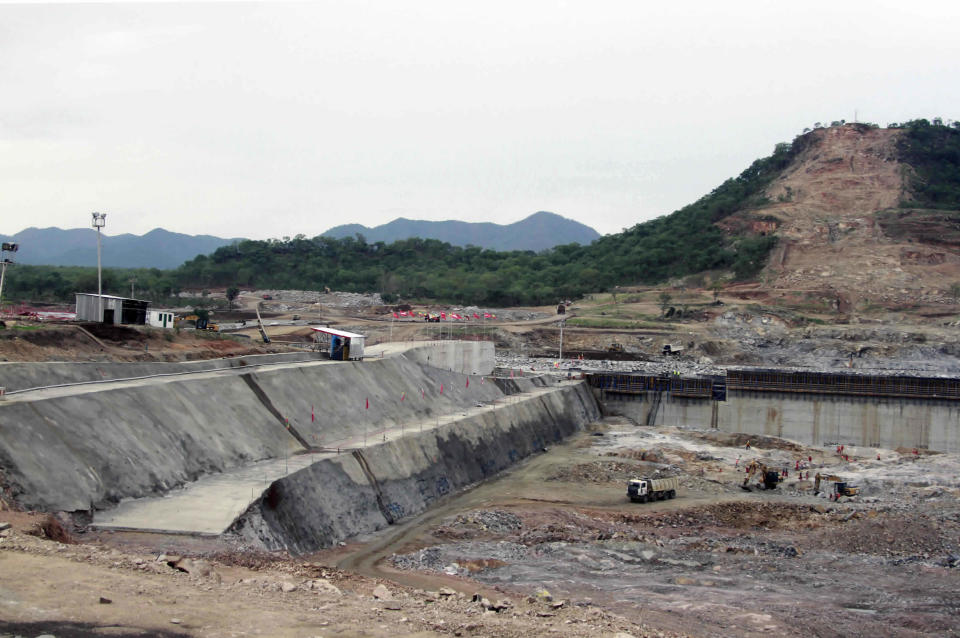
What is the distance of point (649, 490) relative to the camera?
4666 centimetres

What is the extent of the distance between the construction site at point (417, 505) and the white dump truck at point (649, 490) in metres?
0.16

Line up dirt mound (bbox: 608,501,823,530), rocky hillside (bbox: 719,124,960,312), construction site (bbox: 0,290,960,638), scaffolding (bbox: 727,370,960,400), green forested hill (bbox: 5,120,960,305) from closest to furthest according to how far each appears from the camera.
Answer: construction site (bbox: 0,290,960,638)
dirt mound (bbox: 608,501,823,530)
scaffolding (bbox: 727,370,960,400)
rocky hillside (bbox: 719,124,960,312)
green forested hill (bbox: 5,120,960,305)

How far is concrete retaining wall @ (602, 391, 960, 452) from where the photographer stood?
76000 millimetres

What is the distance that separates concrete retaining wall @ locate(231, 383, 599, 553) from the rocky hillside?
280 feet

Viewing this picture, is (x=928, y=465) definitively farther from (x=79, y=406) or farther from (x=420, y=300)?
(x=420, y=300)

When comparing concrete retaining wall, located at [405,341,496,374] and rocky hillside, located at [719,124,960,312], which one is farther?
rocky hillside, located at [719,124,960,312]

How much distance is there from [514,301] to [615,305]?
22900mm

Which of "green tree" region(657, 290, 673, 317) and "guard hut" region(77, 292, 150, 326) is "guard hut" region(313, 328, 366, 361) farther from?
"green tree" region(657, 290, 673, 317)

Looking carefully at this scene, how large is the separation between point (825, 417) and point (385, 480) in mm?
50573

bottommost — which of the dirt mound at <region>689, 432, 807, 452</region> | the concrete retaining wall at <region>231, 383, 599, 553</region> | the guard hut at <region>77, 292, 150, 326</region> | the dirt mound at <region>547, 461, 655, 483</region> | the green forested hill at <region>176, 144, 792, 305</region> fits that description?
the dirt mound at <region>689, 432, 807, 452</region>

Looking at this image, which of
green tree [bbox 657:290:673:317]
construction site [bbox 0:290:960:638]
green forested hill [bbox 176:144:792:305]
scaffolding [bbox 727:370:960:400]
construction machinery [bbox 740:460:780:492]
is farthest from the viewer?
green forested hill [bbox 176:144:792:305]

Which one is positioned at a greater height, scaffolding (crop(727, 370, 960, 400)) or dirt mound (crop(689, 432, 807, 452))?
scaffolding (crop(727, 370, 960, 400))

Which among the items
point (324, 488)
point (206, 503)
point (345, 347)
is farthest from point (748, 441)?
point (206, 503)

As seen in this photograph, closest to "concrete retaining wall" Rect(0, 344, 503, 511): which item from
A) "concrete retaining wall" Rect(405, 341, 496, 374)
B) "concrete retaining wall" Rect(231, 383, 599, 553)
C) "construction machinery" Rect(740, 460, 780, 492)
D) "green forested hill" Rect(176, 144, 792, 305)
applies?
"concrete retaining wall" Rect(231, 383, 599, 553)
